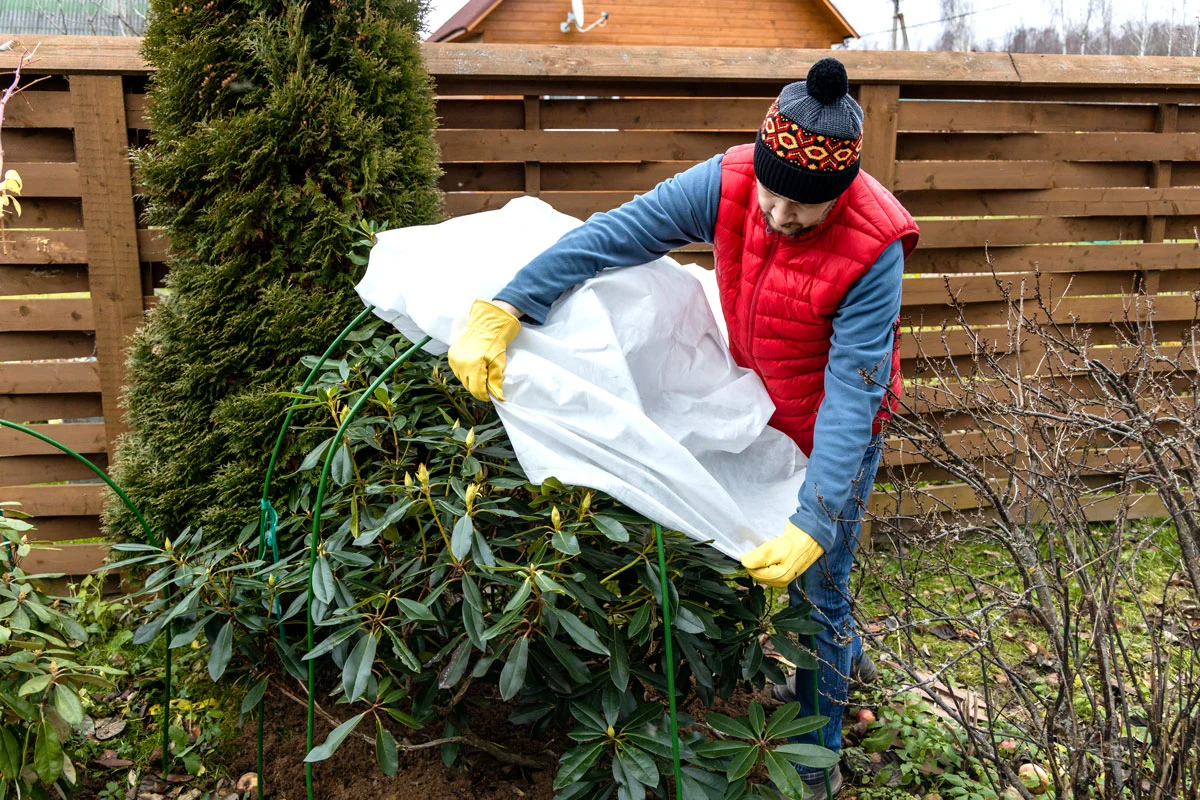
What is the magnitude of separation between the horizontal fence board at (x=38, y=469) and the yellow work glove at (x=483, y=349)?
2026 mm

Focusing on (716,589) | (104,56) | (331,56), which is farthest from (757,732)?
(104,56)

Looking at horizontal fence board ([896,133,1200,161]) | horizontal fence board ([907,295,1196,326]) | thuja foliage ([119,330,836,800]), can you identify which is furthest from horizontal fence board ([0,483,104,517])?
horizontal fence board ([896,133,1200,161])

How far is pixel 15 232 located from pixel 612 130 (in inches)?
84.6

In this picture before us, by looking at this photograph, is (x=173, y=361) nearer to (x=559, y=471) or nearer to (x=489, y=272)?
(x=489, y=272)

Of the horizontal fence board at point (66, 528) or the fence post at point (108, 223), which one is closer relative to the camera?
the fence post at point (108, 223)

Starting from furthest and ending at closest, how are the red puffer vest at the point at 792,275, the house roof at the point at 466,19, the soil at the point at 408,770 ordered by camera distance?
the house roof at the point at 466,19, the soil at the point at 408,770, the red puffer vest at the point at 792,275

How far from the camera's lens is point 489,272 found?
2125 mm

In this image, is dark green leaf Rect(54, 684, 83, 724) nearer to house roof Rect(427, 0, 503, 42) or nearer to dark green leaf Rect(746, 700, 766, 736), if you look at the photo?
dark green leaf Rect(746, 700, 766, 736)

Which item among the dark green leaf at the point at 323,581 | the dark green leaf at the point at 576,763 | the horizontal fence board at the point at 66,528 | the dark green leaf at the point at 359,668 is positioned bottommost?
the horizontal fence board at the point at 66,528

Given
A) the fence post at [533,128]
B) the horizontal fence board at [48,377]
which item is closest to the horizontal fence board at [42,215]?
→ the horizontal fence board at [48,377]

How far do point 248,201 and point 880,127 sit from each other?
95.4 inches

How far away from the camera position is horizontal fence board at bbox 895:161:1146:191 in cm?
353

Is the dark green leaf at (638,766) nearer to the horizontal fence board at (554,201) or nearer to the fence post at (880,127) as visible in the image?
the horizontal fence board at (554,201)

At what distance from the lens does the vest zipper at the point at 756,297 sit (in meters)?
2.12
